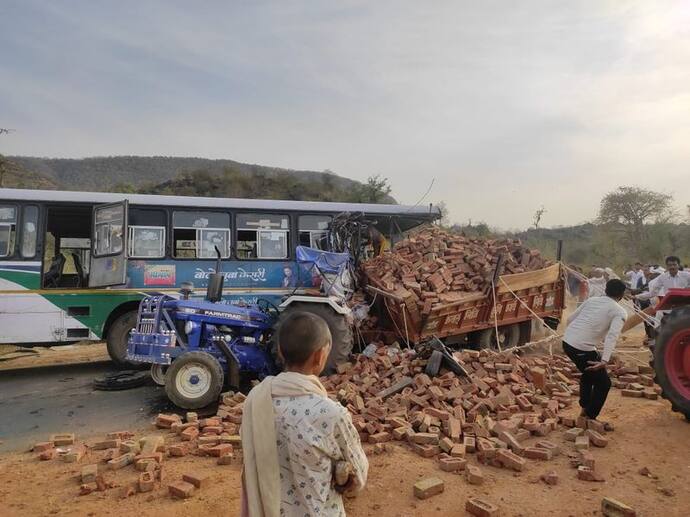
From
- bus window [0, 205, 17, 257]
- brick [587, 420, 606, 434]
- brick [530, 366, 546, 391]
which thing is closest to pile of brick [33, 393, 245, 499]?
brick [587, 420, 606, 434]

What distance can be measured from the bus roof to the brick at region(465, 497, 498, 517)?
6.92 m

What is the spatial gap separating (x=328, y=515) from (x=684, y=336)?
491cm

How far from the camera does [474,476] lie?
3.90m

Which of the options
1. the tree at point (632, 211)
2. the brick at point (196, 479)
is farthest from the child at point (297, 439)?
the tree at point (632, 211)

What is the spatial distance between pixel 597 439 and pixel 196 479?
3.54m

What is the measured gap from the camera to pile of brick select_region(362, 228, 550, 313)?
8.19 metres

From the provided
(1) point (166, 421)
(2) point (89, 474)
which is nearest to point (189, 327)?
(1) point (166, 421)

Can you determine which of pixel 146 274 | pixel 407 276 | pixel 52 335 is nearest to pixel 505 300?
pixel 407 276

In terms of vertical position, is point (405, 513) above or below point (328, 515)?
below

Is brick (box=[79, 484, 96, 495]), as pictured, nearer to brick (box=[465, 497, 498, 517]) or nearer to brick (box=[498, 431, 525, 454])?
brick (box=[465, 497, 498, 517])

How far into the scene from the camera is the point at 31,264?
8484mm

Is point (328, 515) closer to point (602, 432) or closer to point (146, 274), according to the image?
point (602, 432)

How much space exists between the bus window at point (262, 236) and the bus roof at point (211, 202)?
211 mm

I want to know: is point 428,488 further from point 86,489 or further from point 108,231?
point 108,231
